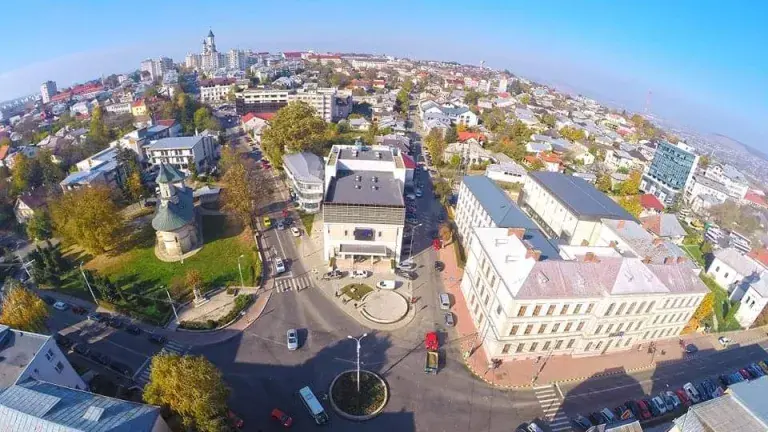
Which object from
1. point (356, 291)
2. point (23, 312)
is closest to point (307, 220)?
point (356, 291)

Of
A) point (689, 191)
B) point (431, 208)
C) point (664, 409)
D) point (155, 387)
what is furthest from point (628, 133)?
point (155, 387)

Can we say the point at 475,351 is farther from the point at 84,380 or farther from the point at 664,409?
the point at 84,380

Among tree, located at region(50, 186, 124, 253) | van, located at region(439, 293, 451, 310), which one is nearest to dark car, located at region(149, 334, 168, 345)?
tree, located at region(50, 186, 124, 253)

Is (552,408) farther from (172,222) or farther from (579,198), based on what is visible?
(172,222)

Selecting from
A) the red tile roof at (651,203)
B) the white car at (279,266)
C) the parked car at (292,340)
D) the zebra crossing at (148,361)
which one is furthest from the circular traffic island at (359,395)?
the red tile roof at (651,203)

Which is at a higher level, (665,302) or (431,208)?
(665,302)

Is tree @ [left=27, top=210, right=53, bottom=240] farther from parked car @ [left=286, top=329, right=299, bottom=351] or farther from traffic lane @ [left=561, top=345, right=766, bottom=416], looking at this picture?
traffic lane @ [left=561, top=345, right=766, bottom=416]

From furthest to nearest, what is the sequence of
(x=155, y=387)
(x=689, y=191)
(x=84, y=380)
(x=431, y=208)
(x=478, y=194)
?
(x=689, y=191) → (x=431, y=208) → (x=478, y=194) → (x=84, y=380) → (x=155, y=387)
